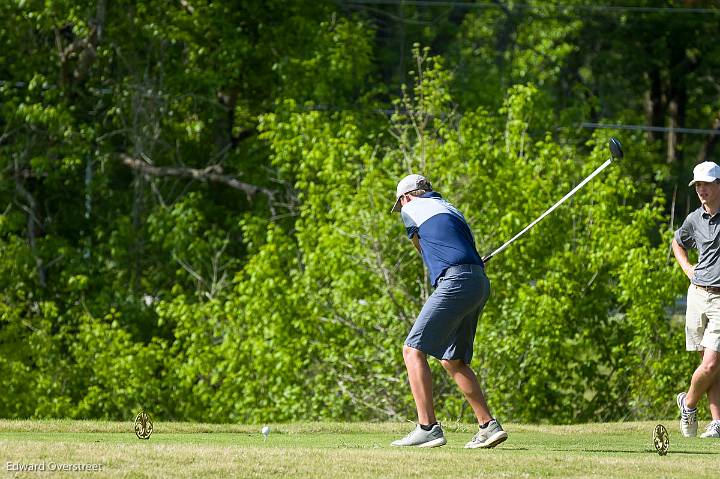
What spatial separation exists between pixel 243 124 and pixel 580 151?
7988mm

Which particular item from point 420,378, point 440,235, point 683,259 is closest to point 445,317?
point 420,378

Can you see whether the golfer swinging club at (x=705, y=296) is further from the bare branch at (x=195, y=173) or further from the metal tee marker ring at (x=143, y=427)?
Result: the bare branch at (x=195, y=173)

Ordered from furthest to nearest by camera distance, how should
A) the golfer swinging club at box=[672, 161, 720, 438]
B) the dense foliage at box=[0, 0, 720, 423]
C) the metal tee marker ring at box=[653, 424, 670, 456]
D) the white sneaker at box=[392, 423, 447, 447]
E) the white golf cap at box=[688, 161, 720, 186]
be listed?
the dense foliage at box=[0, 0, 720, 423] < the golfer swinging club at box=[672, 161, 720, 438] < the white golf cap at box=[688, 161, 720, 186] < the white sneaker at box=[392, 423, 447, 447] < the metal tee marker ring at box=[653, 424, 670, 456]

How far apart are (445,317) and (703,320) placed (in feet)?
8.38

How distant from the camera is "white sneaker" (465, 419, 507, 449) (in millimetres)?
8727

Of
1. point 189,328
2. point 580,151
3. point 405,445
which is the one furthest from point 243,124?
point 405,445

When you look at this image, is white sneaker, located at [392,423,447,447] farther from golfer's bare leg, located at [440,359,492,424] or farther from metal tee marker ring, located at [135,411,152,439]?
metal tee marker ring, located at [135,411,152,439]

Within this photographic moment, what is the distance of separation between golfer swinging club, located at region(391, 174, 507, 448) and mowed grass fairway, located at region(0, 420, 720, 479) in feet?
0.69

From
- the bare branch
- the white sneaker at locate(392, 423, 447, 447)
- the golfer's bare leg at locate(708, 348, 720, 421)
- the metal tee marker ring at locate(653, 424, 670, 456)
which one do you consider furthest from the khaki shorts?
the bare branch

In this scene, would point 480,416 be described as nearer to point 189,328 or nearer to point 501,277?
point 501,277

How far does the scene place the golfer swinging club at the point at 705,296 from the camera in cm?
999

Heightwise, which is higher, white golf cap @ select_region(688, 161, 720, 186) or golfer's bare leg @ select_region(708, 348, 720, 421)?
white golf cap @ select_region(688, 161, 720, 186)

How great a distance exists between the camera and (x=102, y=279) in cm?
2355

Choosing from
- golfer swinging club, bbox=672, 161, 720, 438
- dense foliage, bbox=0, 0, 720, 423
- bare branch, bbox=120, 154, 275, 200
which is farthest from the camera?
bare branch, bbox=120, 154, 275, 200
